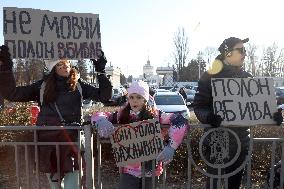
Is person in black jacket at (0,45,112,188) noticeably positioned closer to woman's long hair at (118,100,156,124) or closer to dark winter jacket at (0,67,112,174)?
dark winter jacket at (0,67,112,174)

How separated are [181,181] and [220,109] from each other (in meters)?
3.25

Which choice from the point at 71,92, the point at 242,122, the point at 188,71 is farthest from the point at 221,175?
the point at 188,71

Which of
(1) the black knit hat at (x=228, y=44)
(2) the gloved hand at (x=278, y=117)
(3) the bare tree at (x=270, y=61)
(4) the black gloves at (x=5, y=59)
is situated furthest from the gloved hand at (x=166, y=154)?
(3) the bare tree at (x=270, y=61)

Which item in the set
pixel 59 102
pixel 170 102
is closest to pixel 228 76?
pixel 59 102

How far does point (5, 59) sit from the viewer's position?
4062mm

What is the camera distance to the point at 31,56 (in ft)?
14.0

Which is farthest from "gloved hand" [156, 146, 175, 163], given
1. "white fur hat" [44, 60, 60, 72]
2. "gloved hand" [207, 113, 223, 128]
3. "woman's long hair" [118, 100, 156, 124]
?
"white fur hat" [44, 60, 60, 72]

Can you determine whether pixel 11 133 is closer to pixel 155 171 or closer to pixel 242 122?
pixel 155 171

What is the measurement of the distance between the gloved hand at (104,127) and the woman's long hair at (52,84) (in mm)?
565

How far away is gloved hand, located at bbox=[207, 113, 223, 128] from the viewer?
381cm

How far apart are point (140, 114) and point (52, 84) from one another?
891mm

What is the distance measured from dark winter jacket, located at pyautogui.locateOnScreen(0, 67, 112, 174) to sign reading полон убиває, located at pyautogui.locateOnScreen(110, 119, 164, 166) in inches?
17.6

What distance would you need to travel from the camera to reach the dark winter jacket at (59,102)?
396cm

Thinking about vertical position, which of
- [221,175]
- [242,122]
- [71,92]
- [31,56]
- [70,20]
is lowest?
[221,175]
